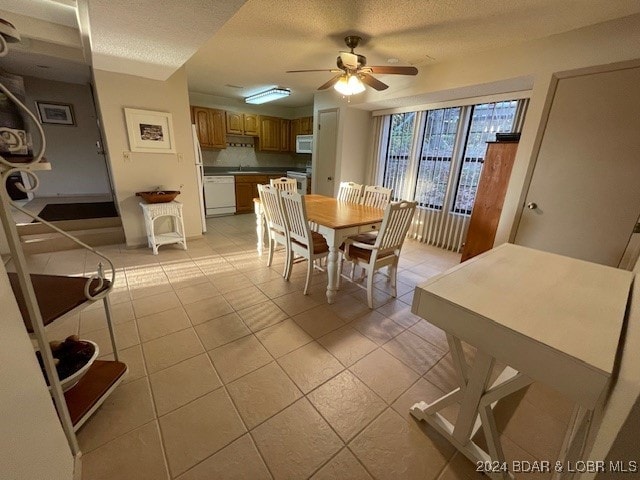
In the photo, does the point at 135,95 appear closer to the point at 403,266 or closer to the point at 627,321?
the point at 403,266

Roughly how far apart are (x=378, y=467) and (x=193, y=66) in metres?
4.47

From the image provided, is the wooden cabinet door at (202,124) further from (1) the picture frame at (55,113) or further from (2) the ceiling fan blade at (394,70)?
(2) the ceiling fan blade at (394,70)

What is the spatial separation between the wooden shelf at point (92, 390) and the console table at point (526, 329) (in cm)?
154

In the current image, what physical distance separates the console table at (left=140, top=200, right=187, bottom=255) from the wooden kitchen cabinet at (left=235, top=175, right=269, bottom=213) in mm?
2037

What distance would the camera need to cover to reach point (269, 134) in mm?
6250

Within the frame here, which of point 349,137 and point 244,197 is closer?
point 349,137

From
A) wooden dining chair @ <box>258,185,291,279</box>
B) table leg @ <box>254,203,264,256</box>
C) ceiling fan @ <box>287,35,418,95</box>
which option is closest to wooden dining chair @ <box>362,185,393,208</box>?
ceiling fan @ <box>287,35,418,95</box>

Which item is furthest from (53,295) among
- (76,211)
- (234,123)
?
(234,123)

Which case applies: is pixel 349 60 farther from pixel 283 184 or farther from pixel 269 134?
pixel 269 134

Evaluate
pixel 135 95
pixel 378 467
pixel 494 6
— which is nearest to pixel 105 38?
pixel 135 95

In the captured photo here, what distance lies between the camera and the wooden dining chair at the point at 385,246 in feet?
6.93

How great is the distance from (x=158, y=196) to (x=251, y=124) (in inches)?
134

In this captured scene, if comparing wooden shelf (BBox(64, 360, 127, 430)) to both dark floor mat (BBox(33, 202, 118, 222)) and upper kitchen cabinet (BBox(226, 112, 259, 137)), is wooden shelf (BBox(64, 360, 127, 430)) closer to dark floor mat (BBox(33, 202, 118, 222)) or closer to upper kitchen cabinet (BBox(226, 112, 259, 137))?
dark floor mat (BBox(33, 202, 118, 222))

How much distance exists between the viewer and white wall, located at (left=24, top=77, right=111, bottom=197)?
16.5 feet
